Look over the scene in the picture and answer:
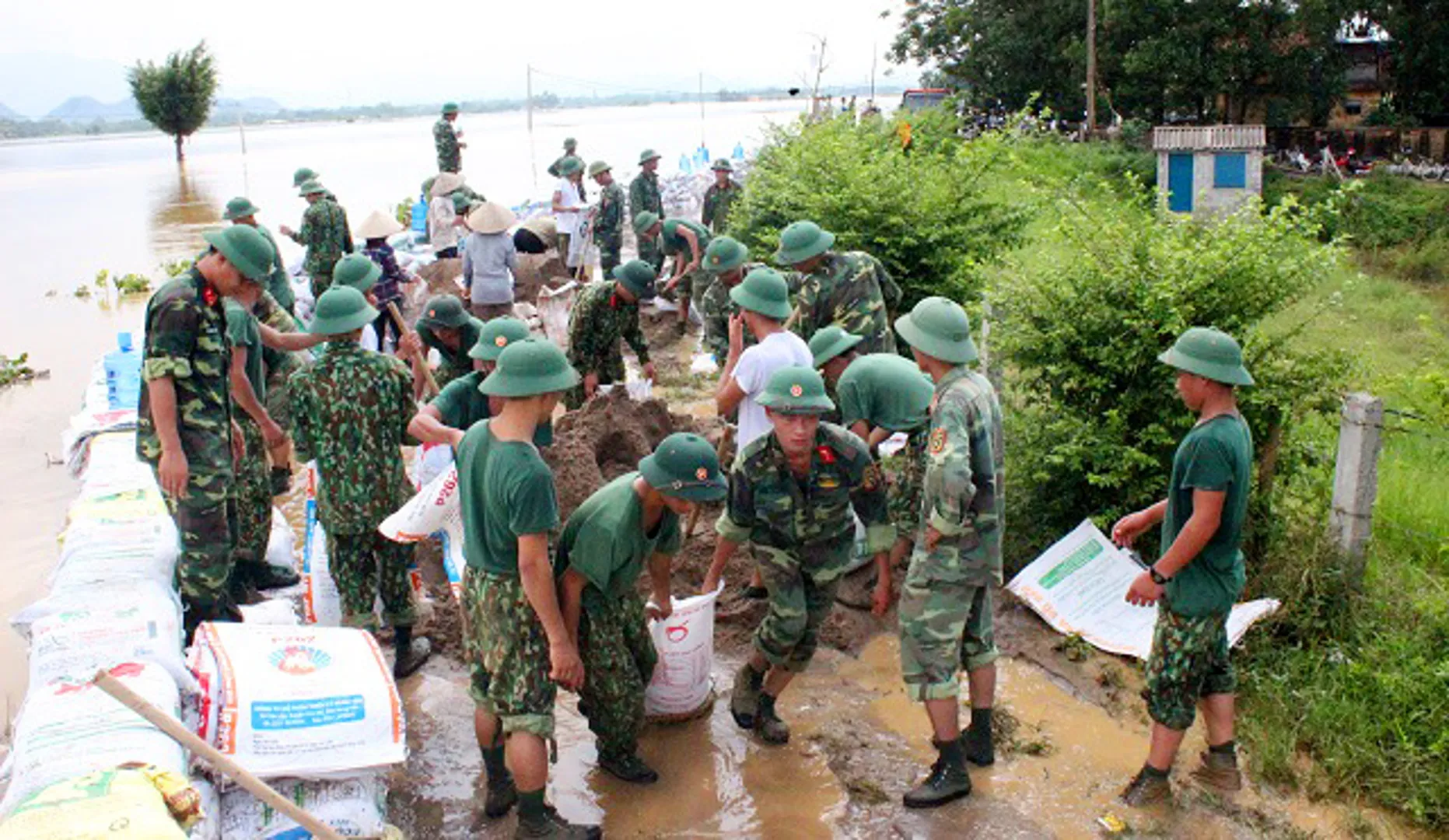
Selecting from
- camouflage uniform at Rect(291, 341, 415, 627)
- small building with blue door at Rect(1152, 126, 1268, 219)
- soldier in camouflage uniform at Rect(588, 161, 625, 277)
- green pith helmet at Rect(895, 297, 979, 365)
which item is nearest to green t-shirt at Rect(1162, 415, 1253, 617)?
green pith helmet at Rect(895, 297, 979, 365)

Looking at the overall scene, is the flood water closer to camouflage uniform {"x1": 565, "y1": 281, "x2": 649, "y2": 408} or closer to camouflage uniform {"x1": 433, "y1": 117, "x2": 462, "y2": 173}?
camouflage uniform {"x1": 565, "y1": 281, "x2": 649, "y2": 408}

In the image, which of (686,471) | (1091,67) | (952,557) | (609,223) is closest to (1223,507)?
(952,557)

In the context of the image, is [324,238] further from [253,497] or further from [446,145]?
[446,145]

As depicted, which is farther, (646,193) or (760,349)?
(646,193)

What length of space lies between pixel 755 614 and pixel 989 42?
29.8 metres

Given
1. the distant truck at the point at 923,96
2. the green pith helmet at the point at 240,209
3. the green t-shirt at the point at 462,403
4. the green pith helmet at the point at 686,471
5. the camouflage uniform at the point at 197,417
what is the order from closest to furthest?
the green pith helmet at the point at 686,471 → the camouflage uniform at the point at 197,417 → the green t-shirt at the point at 462,403 → the green pith helmet at the point at 240,209 → the distant truck at the point at 923,96

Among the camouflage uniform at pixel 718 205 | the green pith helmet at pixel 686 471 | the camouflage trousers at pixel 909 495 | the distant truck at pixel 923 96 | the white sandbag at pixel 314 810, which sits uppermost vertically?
the distant truck at pixel 923 96

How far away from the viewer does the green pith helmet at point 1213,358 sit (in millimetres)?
3590

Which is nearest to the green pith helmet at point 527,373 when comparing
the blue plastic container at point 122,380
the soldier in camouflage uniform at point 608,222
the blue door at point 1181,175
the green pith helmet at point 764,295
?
the green pith helmet at point 764,295

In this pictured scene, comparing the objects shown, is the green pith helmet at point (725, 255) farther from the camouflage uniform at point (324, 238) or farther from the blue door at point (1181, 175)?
the blue door at point (1181, 175)

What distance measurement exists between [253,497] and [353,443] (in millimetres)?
1111

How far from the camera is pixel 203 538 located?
468 centimetres

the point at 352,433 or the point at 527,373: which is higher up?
the point at 527,373

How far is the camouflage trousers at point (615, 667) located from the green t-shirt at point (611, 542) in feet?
0.27
